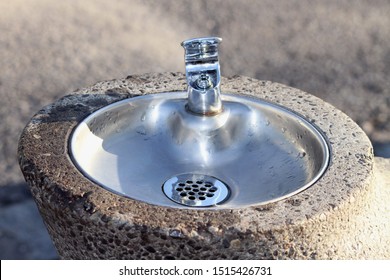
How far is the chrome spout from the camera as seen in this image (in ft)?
5.68

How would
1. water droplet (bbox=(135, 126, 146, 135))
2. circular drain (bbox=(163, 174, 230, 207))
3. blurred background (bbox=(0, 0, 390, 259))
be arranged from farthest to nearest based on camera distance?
blurred background (bbox=(0, 0, 390, 259)) → water droplet (bbox=(135, 126, 146, 135)) → circular drain (bbox=(163, 174, 230, 207))

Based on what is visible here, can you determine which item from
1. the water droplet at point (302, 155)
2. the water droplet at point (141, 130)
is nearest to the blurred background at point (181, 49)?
the water droplet at point (141, 130)

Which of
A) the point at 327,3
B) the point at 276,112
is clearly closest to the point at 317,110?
the point at 276,112

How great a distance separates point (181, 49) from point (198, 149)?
1.76 m

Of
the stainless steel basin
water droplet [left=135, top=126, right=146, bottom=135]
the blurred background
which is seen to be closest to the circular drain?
the stainless steel basin

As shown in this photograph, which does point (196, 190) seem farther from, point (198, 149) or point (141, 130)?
point (141, 130)

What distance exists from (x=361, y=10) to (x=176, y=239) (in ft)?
9.07

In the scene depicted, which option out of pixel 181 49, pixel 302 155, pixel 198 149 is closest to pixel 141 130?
pixel 198 149

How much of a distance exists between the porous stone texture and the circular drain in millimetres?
246

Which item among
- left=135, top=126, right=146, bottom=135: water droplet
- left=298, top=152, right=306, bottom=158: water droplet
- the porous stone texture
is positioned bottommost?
the porous stone texture

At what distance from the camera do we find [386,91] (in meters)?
3.59

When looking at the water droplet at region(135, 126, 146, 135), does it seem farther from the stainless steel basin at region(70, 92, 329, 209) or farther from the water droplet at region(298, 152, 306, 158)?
the water droplet at region(298, 152, 306, 158)

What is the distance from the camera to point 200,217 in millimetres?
1411

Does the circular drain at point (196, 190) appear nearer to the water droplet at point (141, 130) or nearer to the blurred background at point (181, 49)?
the water droplet at point (141, 130)
